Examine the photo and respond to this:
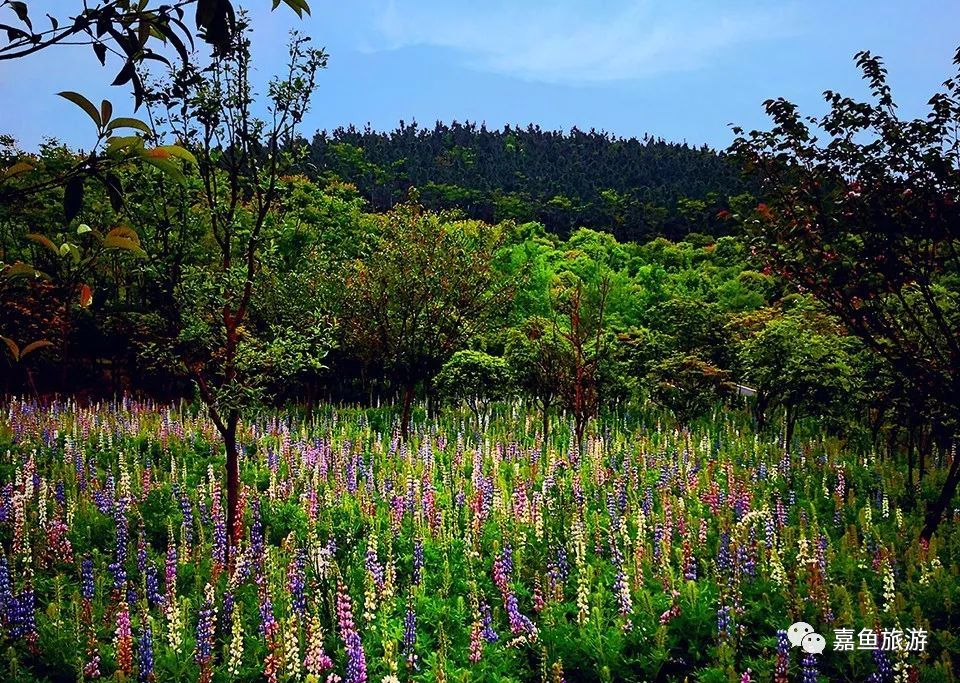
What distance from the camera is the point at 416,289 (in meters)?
17.0

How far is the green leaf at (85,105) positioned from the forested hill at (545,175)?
197 ft

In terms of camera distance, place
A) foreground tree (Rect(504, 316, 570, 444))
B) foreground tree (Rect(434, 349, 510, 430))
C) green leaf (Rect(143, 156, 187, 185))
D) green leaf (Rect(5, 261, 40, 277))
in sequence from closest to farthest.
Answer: green leaf (Rect(143, 156, 187, 185)), green leaf (Rect(5, 261, 40, 277)), foreground tree (Rect(504, 316, 570, 444)), foreground tree (Rect(434, 349, 510, 430))

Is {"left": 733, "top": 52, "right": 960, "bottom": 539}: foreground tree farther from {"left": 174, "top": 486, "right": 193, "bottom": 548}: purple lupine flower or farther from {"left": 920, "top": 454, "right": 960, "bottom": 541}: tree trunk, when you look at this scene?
{"left": 174, "top": 486, "right": 193, "bottom": 548}: purple lupine flower

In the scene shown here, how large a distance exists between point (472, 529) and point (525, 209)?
6626 cm

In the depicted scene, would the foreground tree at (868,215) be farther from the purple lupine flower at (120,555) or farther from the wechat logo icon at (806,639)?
the purple lupine flower at (120,555)

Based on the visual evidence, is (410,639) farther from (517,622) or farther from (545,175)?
(545,175)

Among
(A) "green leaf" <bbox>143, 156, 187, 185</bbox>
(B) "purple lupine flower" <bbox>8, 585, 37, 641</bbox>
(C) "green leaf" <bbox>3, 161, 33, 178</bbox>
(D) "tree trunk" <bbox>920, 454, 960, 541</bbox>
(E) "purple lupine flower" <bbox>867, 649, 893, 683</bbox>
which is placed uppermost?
(C) "green leaf" <bbox>3, 161, 33, 178</bbox>

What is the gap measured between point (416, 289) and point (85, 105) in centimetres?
1455

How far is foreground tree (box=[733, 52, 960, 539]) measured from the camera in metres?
8.77

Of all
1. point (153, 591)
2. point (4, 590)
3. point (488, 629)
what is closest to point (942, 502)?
point (488, 629)

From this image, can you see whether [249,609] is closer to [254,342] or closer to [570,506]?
[254,342]

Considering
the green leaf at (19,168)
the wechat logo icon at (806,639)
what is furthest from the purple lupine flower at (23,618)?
the wechat logo icon at (806,639)

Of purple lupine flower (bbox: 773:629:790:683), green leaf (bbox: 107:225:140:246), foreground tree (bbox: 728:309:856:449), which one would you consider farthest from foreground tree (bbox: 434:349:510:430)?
green leaf (bbox: 107:225:140:246)

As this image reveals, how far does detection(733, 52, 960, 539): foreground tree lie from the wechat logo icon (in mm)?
3844
